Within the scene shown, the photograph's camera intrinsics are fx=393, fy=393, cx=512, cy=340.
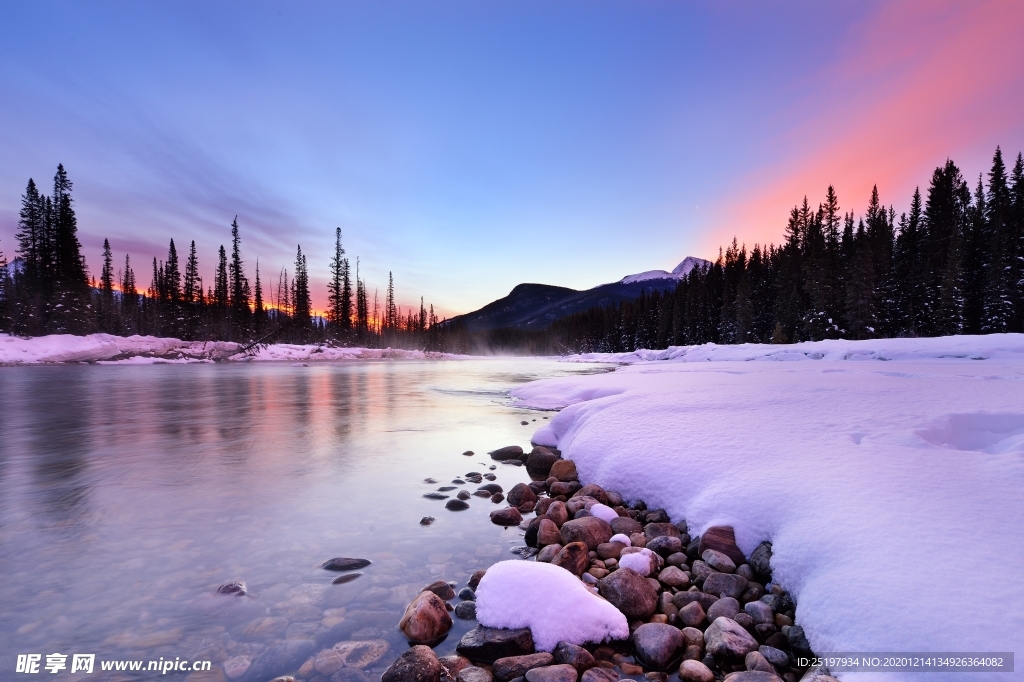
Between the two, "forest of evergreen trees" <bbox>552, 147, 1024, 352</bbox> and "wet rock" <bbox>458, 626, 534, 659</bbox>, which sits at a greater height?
"forest of evergreen trees" <bbox>552, 147, 1024, 352</bbox>

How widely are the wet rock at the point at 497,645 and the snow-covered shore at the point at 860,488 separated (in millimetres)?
1790

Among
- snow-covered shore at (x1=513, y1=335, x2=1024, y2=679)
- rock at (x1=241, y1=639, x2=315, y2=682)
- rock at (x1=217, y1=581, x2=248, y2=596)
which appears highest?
snow-covered shore at (x1=513, y1=335, x2=1024, y2=679)

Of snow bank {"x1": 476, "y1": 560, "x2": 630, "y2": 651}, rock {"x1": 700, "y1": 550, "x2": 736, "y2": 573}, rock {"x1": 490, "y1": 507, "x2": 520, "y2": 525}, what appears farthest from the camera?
rock {"x1": 490, "y1": 507, "x2": 520, "y2": 525}

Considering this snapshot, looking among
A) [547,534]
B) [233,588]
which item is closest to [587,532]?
[547,534]

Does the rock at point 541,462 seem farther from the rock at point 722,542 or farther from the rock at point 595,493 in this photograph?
the rock at point 722,542

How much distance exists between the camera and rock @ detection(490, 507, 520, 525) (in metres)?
4.87

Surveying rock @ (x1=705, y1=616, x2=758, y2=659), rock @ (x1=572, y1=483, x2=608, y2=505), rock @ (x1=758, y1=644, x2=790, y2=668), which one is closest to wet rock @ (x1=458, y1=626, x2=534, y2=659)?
rock @ (x1=705, y1=616, x2=758, y2=659)

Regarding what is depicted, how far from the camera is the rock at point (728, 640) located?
2.53 meters

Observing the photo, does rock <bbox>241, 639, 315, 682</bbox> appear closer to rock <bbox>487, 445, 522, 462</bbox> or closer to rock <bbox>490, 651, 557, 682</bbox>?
rock <bbox>490, 651, 557, 682</bbox>

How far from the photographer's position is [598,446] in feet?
20.1

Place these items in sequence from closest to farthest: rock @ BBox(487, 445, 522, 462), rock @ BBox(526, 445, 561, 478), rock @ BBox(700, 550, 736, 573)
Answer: rock @ BBox(700, 550, 736, 573), rock @ BBox(526, 445, 561, 478), rock @ BBox(487, 445, 522, 462)

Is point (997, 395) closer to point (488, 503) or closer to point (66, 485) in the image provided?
point (488, 503)

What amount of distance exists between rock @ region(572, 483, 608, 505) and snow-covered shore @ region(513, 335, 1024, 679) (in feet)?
0.79

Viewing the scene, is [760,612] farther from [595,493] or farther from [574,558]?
[595,493]
